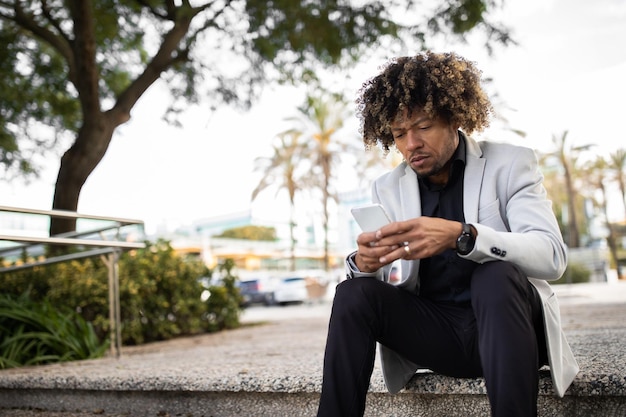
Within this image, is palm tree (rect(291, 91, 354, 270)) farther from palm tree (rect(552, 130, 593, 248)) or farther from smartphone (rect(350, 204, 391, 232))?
smartphone (rect(350, 204, 391, 232))

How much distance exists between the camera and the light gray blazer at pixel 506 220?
2.03 metres

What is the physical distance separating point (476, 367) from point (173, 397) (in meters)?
1.71

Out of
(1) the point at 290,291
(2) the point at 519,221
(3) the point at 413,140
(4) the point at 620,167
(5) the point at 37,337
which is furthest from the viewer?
(4) the point at 620,167

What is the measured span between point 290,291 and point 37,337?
19706mm

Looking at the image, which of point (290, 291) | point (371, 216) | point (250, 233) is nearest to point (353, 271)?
point (371, 216)

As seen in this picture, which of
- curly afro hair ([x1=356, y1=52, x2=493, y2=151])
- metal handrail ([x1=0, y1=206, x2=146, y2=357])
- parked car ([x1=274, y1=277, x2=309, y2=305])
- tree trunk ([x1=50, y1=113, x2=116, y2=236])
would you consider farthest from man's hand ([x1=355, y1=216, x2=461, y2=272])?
parked car ([x1=274, y1=277, x2=309, y2=305])

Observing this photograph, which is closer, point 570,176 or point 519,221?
point 519,221

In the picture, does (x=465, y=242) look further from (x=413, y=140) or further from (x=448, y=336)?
(x=413, y=140)

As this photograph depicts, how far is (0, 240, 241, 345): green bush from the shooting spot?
681 centimetres

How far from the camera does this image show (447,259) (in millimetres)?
2355

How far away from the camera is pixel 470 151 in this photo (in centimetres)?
241

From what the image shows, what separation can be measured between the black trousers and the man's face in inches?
20.0

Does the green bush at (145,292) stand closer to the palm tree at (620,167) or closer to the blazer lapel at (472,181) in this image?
the blazer lapel at (472,181)

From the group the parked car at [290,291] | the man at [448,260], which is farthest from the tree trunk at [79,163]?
the parked car at [290,291]
